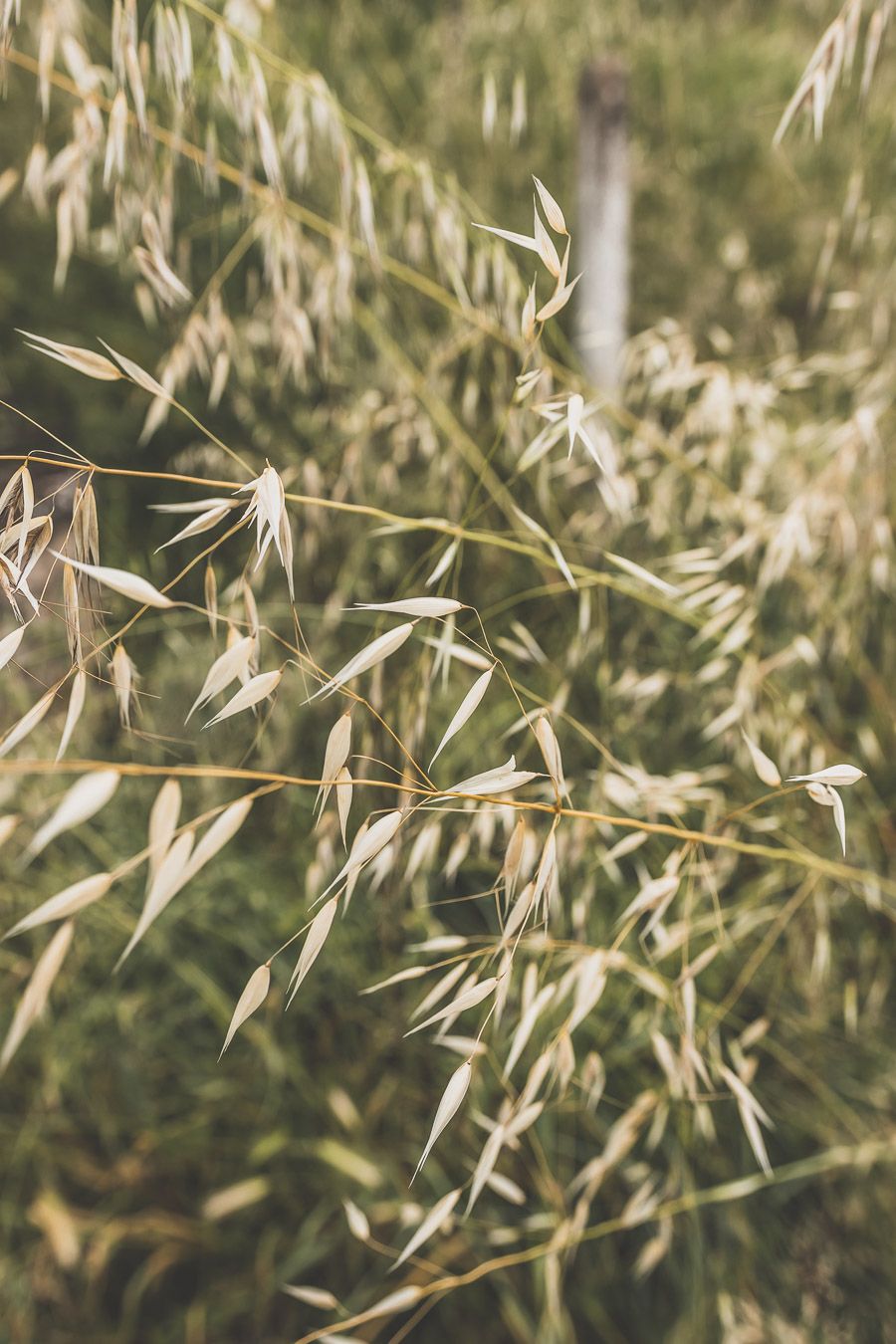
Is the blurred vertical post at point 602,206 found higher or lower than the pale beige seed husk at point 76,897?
higher

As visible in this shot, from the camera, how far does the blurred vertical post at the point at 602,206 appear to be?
1.24 m

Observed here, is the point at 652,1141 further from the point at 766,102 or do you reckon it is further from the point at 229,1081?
the point at 766,102

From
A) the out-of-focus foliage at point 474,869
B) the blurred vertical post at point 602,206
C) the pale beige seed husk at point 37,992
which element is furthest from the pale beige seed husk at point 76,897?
the blurred vertical post at point 602,206

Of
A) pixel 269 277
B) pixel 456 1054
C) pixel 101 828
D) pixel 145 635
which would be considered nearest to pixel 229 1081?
pixel 456 1054

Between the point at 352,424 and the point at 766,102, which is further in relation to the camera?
the point at 766,102

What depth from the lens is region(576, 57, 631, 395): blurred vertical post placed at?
124cm

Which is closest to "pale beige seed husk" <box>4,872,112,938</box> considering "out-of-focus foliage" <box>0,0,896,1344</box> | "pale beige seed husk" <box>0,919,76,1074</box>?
"pale beige seed husk" <box>0,919,76,1074</box>

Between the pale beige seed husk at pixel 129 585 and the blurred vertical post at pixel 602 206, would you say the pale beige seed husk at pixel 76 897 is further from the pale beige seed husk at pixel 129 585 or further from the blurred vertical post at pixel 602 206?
the blurred vertical post at pixel 602 206

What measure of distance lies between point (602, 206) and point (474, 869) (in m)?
1.00

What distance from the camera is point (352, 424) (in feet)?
3.07

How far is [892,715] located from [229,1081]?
826 mm

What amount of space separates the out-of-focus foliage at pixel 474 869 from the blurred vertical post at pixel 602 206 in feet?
0.65

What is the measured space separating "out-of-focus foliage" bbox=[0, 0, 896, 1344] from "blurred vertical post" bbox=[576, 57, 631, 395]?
20cm

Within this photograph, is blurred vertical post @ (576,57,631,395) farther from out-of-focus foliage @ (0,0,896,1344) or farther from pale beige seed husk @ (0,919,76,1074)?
pale beige seed husk @ (0,919,76,1074)
